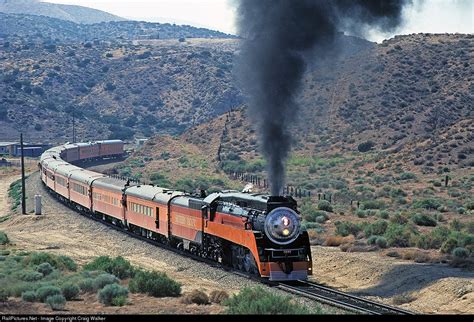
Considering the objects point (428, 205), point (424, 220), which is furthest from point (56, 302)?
point (428, 205)

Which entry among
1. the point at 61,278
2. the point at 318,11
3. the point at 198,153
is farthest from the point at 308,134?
the point at 61,278

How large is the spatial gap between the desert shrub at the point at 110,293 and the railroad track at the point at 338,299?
17.9 feet

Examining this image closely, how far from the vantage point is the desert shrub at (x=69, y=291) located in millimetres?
22500

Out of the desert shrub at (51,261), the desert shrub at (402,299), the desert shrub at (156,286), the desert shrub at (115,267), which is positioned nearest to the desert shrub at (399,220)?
the desert shrub at (402,299)

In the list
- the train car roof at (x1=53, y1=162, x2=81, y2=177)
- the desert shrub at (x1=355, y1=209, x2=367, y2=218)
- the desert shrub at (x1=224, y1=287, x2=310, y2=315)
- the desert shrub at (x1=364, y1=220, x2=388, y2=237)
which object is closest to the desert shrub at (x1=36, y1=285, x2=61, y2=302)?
the desert shrub at (x1=224, y1=287, x2=310, y2=315)

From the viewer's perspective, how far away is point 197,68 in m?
190

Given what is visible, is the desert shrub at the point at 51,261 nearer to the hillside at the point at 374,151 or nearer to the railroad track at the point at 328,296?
the railroad track at the point at 328,296

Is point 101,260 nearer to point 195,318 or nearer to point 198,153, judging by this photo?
point 195,318

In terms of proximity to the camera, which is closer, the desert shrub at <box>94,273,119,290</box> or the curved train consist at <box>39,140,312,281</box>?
the desert shrub at <box>94,273,119,290</box>

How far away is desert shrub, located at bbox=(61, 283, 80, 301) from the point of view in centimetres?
2250

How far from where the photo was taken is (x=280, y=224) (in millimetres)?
26047

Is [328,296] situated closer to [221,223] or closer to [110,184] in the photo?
[221,223]

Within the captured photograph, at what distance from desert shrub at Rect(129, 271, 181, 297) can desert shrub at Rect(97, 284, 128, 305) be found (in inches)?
53.5

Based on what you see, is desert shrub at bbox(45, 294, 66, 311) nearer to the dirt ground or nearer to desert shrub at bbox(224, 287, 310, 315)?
the dirt ground
